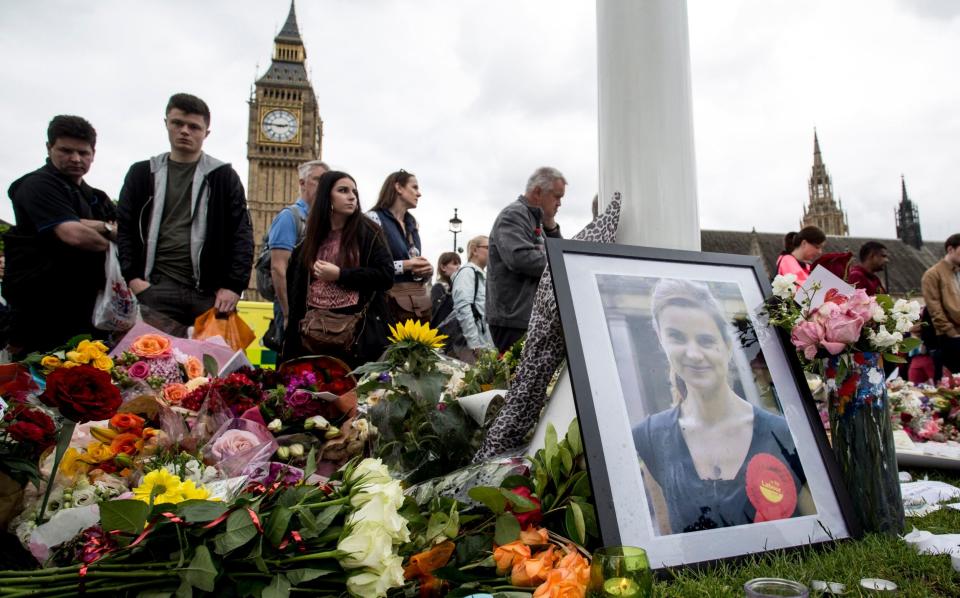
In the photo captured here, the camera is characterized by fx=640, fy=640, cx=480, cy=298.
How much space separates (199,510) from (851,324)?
1.85 metres

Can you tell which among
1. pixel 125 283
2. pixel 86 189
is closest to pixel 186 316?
pixel 125 283

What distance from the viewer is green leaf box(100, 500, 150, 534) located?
126 cm

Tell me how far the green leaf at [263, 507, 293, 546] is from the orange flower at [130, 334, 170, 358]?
1.65 m

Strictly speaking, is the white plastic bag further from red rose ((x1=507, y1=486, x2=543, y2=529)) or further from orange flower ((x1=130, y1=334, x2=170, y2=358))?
red rose ((x1=507, y1=486, x2=543, y2=529))

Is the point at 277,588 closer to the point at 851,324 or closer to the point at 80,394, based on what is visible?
the point at 80,394

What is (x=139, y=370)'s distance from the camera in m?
2.57

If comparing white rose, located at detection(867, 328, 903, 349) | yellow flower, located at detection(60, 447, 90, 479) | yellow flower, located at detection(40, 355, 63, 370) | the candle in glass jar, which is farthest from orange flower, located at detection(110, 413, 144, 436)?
white rose, located at detection(867, 328, 903, 349)

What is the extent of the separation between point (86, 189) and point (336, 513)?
11.8 feet

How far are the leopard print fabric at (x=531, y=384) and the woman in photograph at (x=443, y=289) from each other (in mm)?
4241

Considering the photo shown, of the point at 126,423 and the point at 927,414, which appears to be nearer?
the point at 126,423

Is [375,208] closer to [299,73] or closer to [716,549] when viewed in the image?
[716,549]

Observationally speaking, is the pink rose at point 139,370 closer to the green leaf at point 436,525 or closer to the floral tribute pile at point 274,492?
the floral tribute pile at point 274,492

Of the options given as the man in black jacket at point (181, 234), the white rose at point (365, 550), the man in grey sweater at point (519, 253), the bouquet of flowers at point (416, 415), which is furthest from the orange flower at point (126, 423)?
the man in grey sweater at point (519, 253)

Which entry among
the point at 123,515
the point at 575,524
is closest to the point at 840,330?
the point at 575,524
